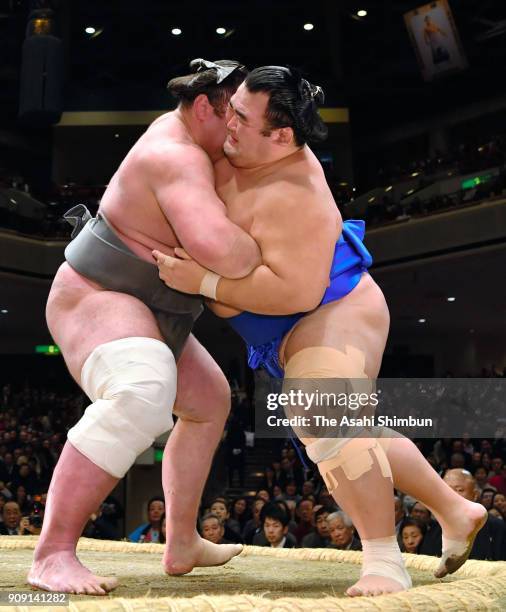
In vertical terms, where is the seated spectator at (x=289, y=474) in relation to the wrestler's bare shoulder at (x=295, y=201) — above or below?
below

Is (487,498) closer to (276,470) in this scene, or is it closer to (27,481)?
(276,470)

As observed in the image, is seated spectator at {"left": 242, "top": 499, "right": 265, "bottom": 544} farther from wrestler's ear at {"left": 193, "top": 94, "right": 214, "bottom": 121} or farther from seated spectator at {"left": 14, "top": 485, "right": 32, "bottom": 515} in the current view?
wrestler's ear at {"left": 193, "top": 94, "right": 214, "bottom": 121}

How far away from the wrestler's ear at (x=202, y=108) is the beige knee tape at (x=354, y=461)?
0.68 m

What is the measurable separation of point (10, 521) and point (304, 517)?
1738 mm

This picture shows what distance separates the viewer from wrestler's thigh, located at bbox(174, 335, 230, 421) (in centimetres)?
181

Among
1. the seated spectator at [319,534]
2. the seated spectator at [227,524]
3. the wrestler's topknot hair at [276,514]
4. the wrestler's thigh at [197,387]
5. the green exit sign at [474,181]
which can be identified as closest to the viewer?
the wrestler's thigh at [197,387]

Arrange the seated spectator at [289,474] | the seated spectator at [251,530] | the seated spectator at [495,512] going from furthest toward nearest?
the seated spectator at [289,474]
the seated spectator at [251,530]
the seated spectator at [495,512]

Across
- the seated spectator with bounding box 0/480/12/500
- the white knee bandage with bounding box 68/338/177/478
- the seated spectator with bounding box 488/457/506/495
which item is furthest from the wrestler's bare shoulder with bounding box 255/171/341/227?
the seated spectator with bounding box 0/480/12/500

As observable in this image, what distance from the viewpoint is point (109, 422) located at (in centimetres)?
142

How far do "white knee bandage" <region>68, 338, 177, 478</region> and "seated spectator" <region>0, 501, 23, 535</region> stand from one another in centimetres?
377

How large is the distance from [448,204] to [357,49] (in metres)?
5.26

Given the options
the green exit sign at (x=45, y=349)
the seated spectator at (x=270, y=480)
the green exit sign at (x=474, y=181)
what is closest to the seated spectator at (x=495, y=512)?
the seated spectator at (x=270, y=480)

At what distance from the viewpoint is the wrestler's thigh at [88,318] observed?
1.50 metres

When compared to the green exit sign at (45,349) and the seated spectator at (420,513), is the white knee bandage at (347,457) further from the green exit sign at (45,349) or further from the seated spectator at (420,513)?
the green exit sign at (45,349)
